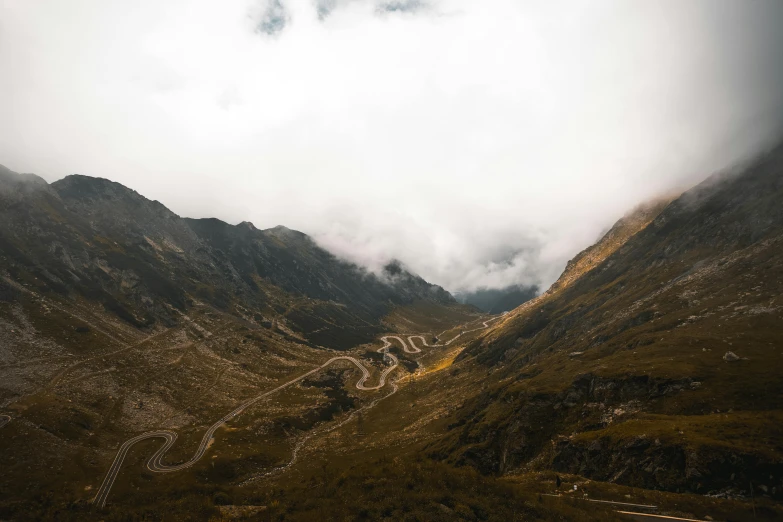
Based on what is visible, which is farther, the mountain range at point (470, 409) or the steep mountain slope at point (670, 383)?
the steep mountain slope at point (670, 383)

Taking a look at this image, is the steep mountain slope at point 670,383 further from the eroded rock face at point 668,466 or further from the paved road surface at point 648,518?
the paved road surface at point 648,518

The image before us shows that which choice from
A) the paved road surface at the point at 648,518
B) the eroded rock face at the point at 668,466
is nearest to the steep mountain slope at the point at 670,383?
the eroded rock face at the point at 668,466

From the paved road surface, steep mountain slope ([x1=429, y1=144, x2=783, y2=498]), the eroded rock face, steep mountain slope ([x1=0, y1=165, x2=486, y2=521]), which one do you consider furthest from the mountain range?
the paved road surface

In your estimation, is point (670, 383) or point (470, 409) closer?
point (670, 383)

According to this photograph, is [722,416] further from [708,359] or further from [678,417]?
[708,359]

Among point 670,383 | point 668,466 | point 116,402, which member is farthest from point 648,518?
point 116,402

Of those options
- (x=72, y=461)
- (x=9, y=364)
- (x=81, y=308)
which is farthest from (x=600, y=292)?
(x=81, y=308)

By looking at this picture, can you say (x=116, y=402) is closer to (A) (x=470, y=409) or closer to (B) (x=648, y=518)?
(A) (x=470, y=409)

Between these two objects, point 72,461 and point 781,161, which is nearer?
point 72,461
